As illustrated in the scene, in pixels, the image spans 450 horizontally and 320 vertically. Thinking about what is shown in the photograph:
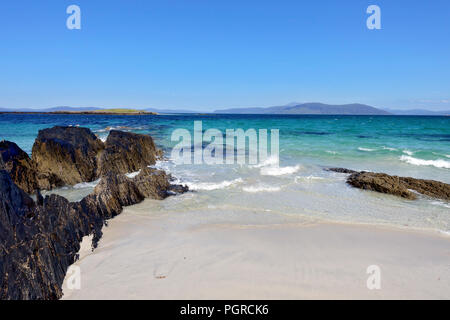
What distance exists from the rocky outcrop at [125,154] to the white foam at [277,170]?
614 centimetres

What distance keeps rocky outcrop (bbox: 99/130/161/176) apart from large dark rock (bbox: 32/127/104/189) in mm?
543

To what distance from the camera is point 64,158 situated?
10.3 metres

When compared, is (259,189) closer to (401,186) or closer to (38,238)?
(401,186)

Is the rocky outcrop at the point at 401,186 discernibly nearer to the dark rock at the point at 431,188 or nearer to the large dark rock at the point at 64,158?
the dark rock at the point at 431,188

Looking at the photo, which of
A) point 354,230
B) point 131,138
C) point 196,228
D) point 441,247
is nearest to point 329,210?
point 354,230

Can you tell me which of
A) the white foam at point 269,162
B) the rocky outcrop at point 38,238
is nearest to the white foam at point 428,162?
the white foam at point 269,162

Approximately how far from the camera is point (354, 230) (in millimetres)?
6297

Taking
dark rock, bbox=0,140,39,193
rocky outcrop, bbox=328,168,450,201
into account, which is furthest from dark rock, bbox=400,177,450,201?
dark rock, bbox=0,140,39,193

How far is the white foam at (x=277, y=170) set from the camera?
12.4 metres

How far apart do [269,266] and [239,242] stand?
1096 mm

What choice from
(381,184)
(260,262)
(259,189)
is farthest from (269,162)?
(260,262)

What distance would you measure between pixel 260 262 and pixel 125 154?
367 inches
